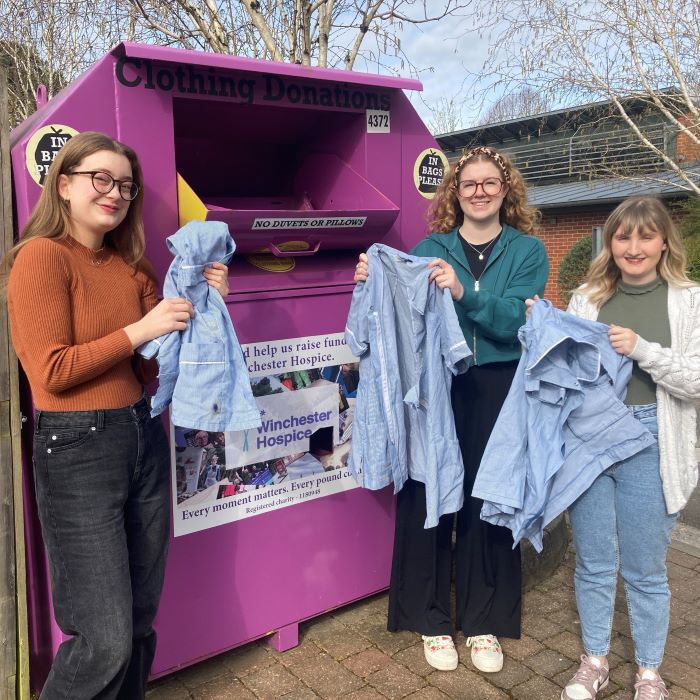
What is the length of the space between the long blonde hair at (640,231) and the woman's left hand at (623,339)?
0.19 meters

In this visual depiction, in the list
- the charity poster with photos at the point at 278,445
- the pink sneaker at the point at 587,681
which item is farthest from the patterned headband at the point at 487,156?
the pink sneaker at the point at 587,681

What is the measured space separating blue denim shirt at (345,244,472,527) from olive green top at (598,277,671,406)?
51 centimetres

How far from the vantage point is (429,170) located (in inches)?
112

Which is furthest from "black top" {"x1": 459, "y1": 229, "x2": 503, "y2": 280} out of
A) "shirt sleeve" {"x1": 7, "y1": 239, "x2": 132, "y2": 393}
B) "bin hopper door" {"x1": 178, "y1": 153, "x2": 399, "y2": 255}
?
"shirt sleeve" {"x1": 7, "y1": 239, "x2": 132, "y2": 393}

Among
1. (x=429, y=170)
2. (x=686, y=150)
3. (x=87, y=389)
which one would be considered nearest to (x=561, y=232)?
(x=686, y=150)

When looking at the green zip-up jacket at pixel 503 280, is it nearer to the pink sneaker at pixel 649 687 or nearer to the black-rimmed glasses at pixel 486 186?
the black-rimmed glasses at pixel 486 186

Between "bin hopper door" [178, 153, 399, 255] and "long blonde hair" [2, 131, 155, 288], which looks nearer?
"long blonde hair" [2, 131, 155, 288]

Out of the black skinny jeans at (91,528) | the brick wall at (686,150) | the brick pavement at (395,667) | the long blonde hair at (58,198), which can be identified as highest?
the brick wall at (686,150)

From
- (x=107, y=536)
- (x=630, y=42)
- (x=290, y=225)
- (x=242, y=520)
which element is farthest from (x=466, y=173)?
(x=630, y=42)

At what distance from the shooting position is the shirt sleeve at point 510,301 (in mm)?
2252

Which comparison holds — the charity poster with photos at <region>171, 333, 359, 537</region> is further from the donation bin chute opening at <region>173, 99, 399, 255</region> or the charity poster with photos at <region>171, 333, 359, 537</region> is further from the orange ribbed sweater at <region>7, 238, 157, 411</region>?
the orange ribbed sweater at <region>7, 238, 157, 411</region>

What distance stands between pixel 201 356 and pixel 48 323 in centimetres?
42

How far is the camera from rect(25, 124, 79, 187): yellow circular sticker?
1.94m

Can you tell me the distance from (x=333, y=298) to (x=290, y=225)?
0.39 m
